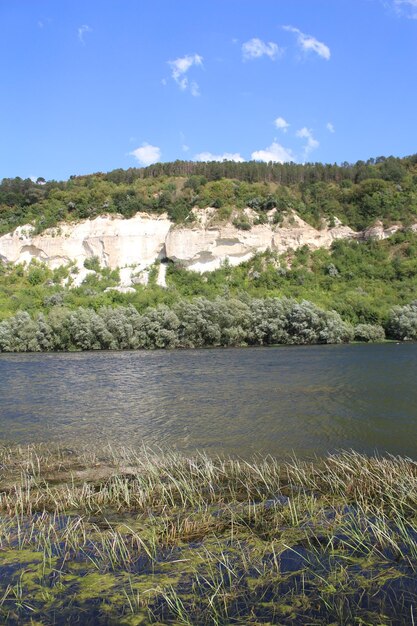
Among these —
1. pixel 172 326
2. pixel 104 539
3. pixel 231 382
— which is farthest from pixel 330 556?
pixel 172 326

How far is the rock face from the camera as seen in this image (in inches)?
2913

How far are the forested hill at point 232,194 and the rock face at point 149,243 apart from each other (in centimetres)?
276

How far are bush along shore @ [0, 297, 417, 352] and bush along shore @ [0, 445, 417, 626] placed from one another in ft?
136

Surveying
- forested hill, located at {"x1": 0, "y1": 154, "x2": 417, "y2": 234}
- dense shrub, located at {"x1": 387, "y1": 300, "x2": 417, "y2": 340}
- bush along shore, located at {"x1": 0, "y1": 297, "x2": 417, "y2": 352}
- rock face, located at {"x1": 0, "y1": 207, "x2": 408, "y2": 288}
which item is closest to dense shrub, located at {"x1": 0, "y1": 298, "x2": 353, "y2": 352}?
bush along shore, located at {"x1": 0, "y1": 297, "x2": 417, "y2": 352}

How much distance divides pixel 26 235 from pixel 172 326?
37.0m

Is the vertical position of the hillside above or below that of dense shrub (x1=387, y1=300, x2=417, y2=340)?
above

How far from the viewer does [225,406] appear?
59.0ft

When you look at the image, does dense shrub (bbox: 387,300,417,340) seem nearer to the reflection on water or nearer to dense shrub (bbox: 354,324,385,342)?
dense shrub (bbox: 354,324,385,342)

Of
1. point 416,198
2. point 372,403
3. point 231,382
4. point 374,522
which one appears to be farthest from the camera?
point 416,198

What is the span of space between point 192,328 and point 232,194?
125 feet

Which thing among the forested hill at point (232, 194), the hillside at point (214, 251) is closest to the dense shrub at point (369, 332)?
the hillside at point (214, 251)

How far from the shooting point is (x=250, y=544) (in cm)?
652

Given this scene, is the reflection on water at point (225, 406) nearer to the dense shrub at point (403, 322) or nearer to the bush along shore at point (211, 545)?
the bush along shore at point (211, 545)

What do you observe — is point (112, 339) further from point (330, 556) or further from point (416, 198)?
point (416, 198)
